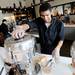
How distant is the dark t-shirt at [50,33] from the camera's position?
161 centimetres

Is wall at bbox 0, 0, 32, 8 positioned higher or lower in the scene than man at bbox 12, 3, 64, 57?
higher

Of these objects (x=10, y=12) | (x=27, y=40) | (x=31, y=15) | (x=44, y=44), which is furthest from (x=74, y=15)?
(x=27, y=40)

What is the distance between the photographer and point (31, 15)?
3.61 m

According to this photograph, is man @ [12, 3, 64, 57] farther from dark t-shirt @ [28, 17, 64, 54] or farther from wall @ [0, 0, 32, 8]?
wall @ [0, 0, 32, 8]

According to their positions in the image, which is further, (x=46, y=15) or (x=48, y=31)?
(x=48, y=31)

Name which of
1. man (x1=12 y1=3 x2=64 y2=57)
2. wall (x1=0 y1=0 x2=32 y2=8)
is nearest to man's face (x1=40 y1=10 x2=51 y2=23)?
man (x1=12 y1=3 x2=64 y2=57)

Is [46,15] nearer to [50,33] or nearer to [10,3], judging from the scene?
[50,33]

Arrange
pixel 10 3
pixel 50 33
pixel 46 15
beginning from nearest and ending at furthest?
pixel 46 15 → pixel 50 33 → pixel 10 3

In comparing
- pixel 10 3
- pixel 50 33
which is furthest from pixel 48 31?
pixel 10 3

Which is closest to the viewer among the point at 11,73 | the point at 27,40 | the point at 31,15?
the point at 11,73

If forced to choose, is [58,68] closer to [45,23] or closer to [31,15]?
[45,23]

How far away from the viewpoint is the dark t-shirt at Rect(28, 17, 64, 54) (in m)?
1.61

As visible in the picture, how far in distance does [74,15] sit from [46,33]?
1.91 meters

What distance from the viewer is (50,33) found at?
1.65 meters
